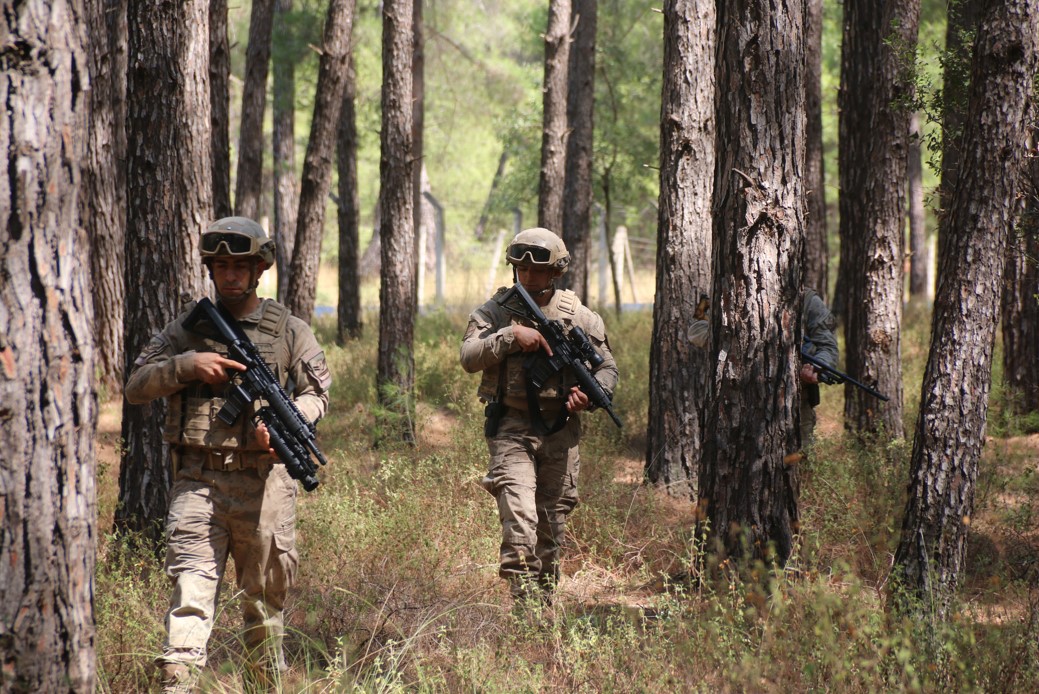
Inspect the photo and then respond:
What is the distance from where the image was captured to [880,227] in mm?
8539

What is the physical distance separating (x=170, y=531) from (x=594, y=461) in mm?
4316

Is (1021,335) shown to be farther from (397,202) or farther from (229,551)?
(229,551)

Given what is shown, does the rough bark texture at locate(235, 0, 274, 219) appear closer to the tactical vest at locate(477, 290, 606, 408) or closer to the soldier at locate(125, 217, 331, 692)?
the tactical vest at locate(477, 290, 606, 408)

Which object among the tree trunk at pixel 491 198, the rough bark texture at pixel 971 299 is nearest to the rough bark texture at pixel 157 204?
the rough bark texture at pixel 971 299

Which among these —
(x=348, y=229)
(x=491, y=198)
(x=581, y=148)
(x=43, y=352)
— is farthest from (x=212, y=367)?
(x=491, y=198)

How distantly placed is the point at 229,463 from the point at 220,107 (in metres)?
5.87

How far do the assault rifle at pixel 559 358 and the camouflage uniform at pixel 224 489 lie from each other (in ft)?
4.24

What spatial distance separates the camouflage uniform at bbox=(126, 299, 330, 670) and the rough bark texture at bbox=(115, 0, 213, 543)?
1602mm

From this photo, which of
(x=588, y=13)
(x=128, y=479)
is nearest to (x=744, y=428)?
(x=128, y=479)

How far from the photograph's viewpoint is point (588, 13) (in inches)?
573

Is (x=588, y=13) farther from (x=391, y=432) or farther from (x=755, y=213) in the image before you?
(x=755, y=213)

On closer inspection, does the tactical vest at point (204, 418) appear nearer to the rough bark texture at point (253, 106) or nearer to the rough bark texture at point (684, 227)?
the rough bark texture at point (684, 227)

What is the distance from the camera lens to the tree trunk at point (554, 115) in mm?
11992

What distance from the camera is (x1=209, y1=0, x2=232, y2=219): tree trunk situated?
28.8ft
